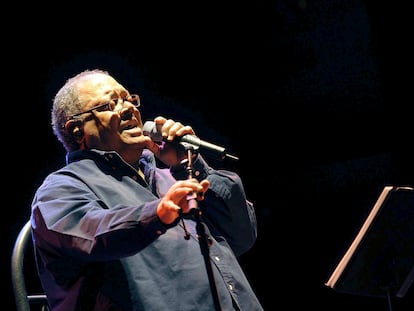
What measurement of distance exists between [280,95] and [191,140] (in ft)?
9.83

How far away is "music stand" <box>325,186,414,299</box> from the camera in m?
2.42

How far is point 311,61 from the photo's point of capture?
16.1ft

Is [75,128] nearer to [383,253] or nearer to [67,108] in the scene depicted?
[67,108]

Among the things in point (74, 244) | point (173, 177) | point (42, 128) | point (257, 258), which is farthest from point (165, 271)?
point (257, 258)

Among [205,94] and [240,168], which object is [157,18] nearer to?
[205,94]

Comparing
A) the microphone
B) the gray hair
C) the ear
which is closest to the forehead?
the gray hair

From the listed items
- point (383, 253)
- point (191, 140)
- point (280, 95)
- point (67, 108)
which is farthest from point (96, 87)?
point (280, 95)

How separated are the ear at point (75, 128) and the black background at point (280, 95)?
145 cm

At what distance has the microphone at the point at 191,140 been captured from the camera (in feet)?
6.76

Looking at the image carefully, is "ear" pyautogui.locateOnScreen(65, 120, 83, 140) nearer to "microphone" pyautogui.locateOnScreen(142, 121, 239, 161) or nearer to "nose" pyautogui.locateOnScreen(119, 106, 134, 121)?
"nose" pyautogui.locateOnScreen(119, 106, 134, 121)

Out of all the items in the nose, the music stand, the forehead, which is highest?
the forehead

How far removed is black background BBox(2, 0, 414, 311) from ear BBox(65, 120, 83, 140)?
4.76ft

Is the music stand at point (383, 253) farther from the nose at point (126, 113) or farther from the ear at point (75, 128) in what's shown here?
the ear at point (75, 128)

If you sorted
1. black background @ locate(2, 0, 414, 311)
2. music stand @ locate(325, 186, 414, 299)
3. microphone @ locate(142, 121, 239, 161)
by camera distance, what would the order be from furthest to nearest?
black background @ locate(2, 0, 414, 311) → music stand @ locate(325, 186, 414, 299) → microphone @ locate(142, 121, 239, 161)
